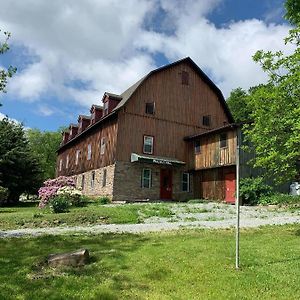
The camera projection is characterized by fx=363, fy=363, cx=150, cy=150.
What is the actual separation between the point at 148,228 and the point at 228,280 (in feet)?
22.4

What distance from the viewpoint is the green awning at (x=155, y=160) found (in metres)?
27.5

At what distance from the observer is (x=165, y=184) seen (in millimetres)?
30016

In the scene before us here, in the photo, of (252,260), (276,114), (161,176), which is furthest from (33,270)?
(161,176)

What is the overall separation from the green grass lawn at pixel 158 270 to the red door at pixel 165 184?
1862cm

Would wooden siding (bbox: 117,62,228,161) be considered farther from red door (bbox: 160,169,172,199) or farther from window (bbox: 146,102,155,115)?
red door (bbox: 160,169,172,199)

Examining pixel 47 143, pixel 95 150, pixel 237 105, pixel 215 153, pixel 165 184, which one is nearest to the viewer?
pixel 215 153

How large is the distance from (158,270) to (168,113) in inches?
953

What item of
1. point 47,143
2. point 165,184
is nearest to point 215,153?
point 165,184

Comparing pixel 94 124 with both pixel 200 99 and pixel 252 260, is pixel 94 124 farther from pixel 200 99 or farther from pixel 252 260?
pixel 252 260

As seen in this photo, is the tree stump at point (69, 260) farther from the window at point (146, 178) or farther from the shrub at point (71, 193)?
the window at point (146, 178)

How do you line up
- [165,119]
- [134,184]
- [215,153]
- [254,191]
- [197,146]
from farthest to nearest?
[165,119], [197,146], [134,184], [215,153], [254,191]

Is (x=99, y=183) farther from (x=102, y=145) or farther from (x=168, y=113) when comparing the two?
(x=168, y=113)

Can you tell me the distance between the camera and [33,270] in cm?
768

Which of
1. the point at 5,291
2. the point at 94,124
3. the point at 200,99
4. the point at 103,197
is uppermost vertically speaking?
the point at 200,99
